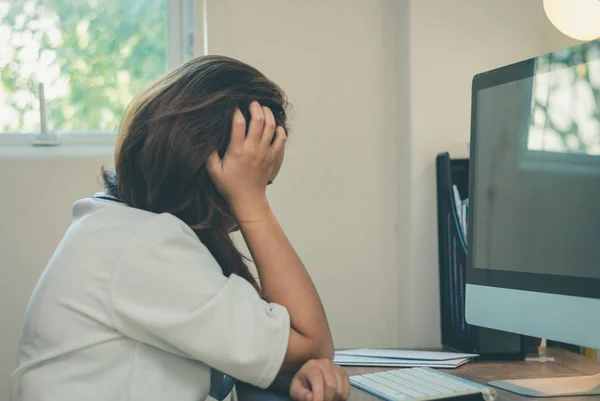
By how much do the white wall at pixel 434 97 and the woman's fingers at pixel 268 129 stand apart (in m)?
0.81

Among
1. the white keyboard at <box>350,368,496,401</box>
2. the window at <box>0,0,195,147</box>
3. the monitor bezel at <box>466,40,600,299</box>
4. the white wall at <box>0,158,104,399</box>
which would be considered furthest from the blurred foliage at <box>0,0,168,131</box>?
the white keyboard at <box>350,368,496,401</box>

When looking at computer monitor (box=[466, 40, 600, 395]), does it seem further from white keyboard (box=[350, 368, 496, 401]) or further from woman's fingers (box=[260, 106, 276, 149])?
woman's fingers (box=[260, 106, 276, 149])

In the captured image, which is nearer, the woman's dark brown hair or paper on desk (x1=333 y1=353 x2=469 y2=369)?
the woman's dark brown hair

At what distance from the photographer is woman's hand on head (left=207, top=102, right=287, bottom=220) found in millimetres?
1052

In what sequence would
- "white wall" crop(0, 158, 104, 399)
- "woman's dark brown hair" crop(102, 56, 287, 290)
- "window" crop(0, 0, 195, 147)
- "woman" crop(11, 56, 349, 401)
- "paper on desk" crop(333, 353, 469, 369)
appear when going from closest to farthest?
"woman" crop(11, 56, 349, 401), "woman's dark brown hair" crop(102, 56, 287, 290), "paper on desk" crop(333, 353, 469, 369), "white wall" crop(0, 158, 104, 399), "window" crop(0, 0, 195, 147)

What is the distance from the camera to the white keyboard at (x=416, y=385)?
99 cm

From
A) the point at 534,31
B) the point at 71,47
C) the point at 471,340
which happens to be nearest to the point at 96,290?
the point at 471,340

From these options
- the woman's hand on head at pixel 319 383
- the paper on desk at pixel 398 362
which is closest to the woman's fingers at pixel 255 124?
the woman's hand on head at pixel 319 383

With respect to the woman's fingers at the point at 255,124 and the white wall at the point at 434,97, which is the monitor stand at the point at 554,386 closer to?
the woman's fingers at the point at 255,124

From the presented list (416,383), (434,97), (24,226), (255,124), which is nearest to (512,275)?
(416,383)

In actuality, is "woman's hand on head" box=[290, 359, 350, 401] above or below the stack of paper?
above

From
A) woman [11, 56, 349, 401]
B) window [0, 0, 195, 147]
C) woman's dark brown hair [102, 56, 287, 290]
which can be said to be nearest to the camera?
woman [11, 56, 349, 401]

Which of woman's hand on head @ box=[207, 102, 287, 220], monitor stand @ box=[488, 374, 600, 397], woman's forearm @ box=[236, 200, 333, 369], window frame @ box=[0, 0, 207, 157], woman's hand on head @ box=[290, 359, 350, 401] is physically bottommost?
monitor stand @ box=[488, 374, 600, 397]

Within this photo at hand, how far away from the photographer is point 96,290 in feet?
3.05
